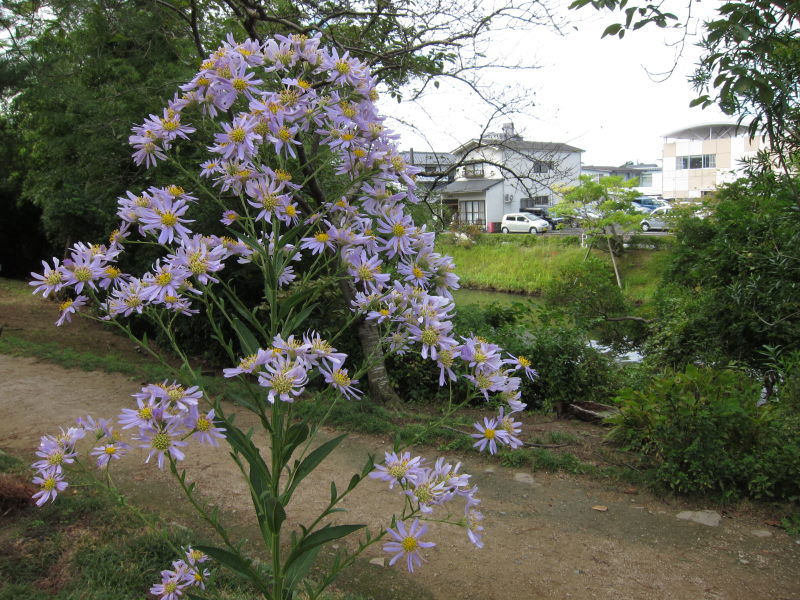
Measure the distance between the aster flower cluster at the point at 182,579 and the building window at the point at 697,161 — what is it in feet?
144

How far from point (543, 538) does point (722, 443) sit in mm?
1343

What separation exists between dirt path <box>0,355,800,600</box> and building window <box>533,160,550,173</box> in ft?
11.5

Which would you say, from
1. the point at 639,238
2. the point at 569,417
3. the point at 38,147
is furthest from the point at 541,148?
the point at 639,238

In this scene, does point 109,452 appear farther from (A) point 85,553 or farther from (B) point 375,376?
(B) point 375,376

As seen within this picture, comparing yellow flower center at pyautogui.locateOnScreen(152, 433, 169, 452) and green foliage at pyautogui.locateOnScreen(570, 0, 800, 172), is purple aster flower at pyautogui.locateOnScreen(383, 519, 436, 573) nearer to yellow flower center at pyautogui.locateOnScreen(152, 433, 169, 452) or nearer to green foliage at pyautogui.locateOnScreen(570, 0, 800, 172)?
yellow flower center at pyautogui.locateOnScreen(152, 433, 169, 452)

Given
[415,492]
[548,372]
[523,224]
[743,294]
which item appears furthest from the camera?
[523,224]

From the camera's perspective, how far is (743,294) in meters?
Answer: 6.78

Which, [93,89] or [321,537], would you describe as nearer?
[321,537]

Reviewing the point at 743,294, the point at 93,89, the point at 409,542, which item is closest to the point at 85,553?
the point at 409,542

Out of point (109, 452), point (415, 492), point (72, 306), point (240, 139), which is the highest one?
point (240, 139)

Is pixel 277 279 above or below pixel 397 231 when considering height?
below

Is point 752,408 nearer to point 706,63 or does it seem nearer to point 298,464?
point 706,63

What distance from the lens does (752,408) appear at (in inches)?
162

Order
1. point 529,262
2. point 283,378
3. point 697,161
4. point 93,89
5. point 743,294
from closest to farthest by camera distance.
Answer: point 283,378 → point 743,294 → point 93,89 → point 529,262 → point 697,161
